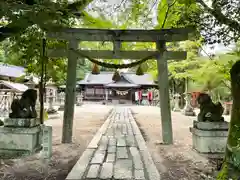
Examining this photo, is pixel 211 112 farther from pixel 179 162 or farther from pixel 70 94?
pixel 70 94

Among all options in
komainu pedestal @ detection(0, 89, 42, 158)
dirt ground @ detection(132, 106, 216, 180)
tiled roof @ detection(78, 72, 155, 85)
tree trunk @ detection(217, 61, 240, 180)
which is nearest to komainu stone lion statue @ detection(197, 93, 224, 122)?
dirt ground @ detection(132, 106, 216, 180)

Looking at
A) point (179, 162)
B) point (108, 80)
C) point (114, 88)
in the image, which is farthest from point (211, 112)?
point (108, 80)

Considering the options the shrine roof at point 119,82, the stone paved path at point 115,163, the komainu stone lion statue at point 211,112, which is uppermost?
the shrine roof at point 119,82

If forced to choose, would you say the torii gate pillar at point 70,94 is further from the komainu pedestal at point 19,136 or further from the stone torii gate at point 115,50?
the komainu pedestal at point 19,136

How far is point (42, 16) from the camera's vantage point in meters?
2.93

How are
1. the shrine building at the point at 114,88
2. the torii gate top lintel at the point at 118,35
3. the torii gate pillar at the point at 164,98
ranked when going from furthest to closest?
1. the shrine building at the point at 114,88
2. the torii gate pillar at the point at 164,98
3. the torii gate top lintel at the point at 118,35

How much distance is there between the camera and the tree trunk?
9.48 feet

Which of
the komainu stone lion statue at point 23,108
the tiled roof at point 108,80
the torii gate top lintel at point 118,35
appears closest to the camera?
the komainu stone lion statue at point 23,108

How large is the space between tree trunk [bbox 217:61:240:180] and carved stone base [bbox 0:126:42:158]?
3378 mm

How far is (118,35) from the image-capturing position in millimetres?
5965

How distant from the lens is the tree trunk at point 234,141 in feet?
9.48

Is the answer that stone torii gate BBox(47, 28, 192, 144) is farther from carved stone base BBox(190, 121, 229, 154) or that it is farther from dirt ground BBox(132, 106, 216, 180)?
carved stone base BBox(190, 121, 229, 154)

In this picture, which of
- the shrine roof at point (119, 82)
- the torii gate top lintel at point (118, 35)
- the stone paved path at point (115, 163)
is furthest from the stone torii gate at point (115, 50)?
the shrine roof at point (119, 82)

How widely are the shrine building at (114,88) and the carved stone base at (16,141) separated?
25485 millimetres
